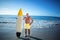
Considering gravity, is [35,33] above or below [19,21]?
below

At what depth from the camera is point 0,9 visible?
9.91ft

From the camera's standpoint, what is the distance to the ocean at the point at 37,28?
117 inches

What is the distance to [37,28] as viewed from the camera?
3084mm

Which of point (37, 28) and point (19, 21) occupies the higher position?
point (19, 21)

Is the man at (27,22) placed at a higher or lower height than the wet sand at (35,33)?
higher

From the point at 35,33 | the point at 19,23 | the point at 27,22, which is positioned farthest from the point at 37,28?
the point at 19,23

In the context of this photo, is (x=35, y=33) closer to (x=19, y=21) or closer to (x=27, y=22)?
(x=27, y=22)

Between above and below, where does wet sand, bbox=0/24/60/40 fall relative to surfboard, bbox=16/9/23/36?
below

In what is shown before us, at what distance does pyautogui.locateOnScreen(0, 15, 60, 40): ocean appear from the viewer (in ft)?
9.73

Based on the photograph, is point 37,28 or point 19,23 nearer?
point 19,23

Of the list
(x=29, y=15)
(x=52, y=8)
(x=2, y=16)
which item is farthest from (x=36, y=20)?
(x=2, y=16)

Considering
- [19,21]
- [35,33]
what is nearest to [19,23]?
[19,21]

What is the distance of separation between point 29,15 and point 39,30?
0.35 meters

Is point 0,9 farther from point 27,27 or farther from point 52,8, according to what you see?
point 52,8
